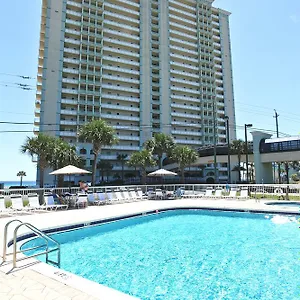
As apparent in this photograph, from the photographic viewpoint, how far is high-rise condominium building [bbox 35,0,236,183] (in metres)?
55.3

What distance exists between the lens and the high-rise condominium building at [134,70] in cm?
5534

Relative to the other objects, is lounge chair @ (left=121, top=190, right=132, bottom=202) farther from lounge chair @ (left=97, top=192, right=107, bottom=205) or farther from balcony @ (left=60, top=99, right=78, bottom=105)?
balcony @ (left=60, top=99, right=78, bottom=105)

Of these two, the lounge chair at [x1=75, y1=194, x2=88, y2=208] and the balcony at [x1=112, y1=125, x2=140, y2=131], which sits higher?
the balcony at [x1=112, y1=125, x2=140, y2=131]

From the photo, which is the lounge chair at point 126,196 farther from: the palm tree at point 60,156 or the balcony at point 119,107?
the balcony at point 119,107

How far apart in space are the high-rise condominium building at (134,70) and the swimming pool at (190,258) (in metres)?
46.1

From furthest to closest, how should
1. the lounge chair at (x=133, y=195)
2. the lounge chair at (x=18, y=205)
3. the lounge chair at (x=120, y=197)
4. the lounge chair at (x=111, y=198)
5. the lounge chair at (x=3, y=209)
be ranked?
the lounge chair at (x=133, y=195) < the lounge chair at (x=120, y=197) < the lounge chair at (x=111, y=198) < the lounge chair at (x=18, y=205) < the lounge chair at (x=3, y=209)

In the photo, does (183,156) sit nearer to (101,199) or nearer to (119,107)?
(101,199)

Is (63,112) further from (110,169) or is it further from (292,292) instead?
(292,292)

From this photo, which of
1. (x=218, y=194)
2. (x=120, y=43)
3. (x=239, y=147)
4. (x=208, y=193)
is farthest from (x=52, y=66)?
(x=218, y=194)

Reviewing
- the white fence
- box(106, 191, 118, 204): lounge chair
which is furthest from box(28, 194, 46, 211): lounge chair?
box(106, 191, 118, 204): lounge chair

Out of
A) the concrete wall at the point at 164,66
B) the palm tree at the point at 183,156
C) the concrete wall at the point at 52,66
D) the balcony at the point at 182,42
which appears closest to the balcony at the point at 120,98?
the concrete wall at the point at 164,66

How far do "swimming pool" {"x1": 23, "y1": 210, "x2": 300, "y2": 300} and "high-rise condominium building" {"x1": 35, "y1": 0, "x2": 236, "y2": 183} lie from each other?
151 ft

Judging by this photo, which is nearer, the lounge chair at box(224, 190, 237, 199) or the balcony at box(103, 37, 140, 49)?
the lounge chair at box(224, 190, 237, 199)

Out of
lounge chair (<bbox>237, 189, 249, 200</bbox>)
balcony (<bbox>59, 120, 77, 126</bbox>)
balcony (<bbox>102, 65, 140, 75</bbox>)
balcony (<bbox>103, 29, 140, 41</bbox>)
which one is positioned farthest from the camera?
balcony (<bbox>103, 29, 140, 41</bbox>)
